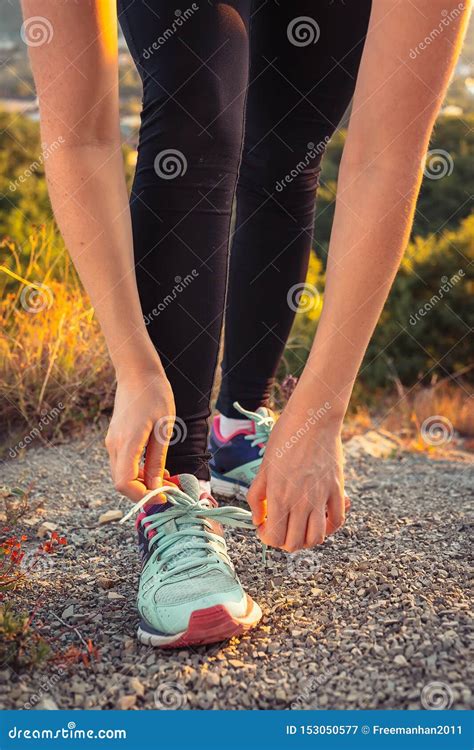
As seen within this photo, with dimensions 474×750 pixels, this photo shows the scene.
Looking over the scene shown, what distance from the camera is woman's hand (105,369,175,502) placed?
1.25 meters

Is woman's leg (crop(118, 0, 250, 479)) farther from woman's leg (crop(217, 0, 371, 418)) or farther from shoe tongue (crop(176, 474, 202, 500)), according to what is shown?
woman's leg (crop(217, 0, 371, 418))

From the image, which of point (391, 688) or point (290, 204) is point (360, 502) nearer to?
point (290, 204)

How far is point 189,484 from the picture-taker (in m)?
1.54

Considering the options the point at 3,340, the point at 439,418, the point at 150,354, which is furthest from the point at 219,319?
the point at 439,418

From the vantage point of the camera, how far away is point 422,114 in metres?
1.11

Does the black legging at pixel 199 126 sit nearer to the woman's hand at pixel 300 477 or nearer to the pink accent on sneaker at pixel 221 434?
the woman's hand at pixel 300 477

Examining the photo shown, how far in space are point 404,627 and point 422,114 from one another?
84 cm

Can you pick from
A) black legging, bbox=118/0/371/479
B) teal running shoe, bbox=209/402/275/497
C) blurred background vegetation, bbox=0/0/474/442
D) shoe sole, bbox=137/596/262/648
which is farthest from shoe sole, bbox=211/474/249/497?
blurred background vegetation, bbox=0/0/474/442

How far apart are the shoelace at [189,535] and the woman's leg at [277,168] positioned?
58 cm

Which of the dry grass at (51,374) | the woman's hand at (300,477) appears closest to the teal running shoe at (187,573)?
the woman's hand at (300,477)

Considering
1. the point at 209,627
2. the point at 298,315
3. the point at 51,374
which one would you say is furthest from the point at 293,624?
the point at 298,315

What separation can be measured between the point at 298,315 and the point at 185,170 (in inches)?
118

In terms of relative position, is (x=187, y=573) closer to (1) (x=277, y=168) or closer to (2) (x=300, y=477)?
(2) (x=300, y=477)

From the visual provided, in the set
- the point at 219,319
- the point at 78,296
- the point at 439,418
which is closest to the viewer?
the point at 219,319
